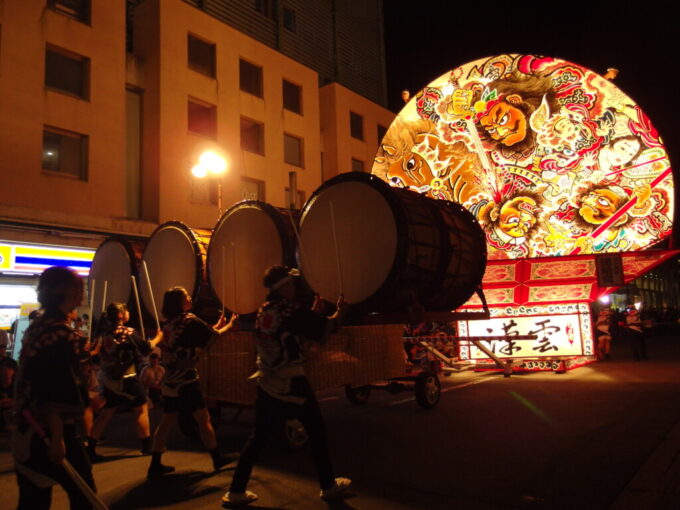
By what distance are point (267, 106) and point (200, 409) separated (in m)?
16.6

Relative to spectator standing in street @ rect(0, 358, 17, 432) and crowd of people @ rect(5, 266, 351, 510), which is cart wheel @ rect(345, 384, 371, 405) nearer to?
crowd of people @ rect(5, 266, 351, 510)

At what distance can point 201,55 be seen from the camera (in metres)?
18.4

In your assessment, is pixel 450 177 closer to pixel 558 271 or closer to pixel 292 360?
pixel 558 271

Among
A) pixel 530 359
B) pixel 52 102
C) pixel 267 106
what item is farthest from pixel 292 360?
pixel 267 106

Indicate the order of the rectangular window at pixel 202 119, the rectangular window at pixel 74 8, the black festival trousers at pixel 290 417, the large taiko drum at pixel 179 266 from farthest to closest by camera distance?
the rectangular window at pixel 202 119 < the rectangular window at pixel 74 8 < the large taiko drum at pixel 179 266 < the black festival trousers at pixel 290 417

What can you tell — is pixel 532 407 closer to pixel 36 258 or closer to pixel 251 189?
pixel 36 258

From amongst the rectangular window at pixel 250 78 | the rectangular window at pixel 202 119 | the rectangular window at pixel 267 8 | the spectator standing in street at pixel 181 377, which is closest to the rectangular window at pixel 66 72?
the rectangular window at pixel 202 119

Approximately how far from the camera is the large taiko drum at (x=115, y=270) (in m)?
7.68

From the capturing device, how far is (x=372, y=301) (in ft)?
17.0

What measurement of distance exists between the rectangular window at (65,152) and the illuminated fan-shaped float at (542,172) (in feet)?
24.7

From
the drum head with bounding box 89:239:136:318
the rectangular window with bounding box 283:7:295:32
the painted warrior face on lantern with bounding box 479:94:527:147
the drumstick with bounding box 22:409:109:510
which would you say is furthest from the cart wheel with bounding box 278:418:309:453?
the rectangular window with bounding box 283:7:295:32

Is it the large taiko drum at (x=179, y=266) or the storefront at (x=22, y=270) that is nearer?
the large taiko drum at (x=179, y=266)

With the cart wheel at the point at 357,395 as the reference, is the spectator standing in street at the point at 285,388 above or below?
above

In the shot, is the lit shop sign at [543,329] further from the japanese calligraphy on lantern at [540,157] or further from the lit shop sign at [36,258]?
the lit shop sign at [36,258]
